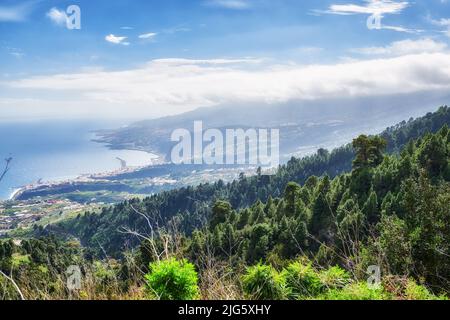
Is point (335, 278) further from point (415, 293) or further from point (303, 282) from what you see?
point (415, 293)

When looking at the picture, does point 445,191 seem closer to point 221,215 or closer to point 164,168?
point 221,215

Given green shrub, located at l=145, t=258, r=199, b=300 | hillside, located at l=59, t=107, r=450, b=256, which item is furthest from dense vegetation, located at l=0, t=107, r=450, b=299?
hillside, located at l=59, t=107, r=450, b=256

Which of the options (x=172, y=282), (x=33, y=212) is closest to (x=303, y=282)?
(x=172, y=282)

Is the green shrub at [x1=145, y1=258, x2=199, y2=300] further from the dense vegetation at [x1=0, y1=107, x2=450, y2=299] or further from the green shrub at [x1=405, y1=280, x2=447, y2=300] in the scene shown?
the green shrub at [x1=405, y1=280, x2=447, y2=300]

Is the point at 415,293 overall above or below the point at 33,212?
above
